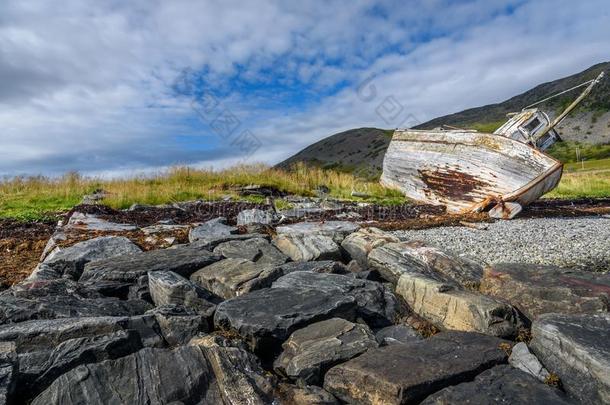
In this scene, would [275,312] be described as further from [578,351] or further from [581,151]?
[581,151]

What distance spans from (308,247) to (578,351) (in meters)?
3.91

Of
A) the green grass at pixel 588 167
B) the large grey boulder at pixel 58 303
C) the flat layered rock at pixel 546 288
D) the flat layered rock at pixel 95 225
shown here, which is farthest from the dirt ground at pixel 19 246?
the green grass at pixel 588 167

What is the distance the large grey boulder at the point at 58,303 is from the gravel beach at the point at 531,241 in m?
4.69

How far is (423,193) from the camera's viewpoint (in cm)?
1666

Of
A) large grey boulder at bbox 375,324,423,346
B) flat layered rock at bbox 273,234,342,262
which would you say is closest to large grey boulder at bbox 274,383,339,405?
large grey boulder at bbox 375,324,423,346

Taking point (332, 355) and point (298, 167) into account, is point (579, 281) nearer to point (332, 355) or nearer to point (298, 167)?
point (332, 355)

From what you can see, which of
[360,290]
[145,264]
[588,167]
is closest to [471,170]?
[360,290]

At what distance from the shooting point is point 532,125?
16.3m

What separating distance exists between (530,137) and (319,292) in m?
13.8

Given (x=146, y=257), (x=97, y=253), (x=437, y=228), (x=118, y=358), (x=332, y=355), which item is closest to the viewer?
(x=118, y=358)

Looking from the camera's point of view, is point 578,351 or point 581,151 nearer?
point 578,351

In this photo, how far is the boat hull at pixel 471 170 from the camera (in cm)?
1313

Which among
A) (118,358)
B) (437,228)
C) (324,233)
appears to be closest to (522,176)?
(437,228)

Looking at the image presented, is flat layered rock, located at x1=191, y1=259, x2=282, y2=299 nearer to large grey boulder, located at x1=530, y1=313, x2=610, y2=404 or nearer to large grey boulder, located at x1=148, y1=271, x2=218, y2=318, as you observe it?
large grey boulder, located at x1=148, y1=271, x2=218, y2=318
